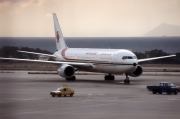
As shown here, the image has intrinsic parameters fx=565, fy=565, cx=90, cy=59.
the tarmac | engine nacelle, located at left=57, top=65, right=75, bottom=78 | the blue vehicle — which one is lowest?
the tarmac

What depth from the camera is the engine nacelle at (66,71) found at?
82.9 m

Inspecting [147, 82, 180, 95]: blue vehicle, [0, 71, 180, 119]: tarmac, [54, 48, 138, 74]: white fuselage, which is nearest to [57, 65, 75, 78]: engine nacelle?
[54, 48, 138, 74]: white fuselage

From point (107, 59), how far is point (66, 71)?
678 centimetres

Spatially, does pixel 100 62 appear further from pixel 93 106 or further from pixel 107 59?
pixel 93 106

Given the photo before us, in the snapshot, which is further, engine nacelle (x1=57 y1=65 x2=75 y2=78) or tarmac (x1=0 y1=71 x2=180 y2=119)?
engine nacelle (x1=57 y1=65 x2=75 y2=78)

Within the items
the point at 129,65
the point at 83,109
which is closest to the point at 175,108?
the point at 83,109

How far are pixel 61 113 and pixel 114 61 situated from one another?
40.3m

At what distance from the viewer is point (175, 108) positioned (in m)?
43.5

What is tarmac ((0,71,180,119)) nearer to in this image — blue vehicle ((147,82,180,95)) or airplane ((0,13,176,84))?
blue vehicle ((147,82,180,95))

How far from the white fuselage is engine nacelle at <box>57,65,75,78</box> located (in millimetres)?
2922

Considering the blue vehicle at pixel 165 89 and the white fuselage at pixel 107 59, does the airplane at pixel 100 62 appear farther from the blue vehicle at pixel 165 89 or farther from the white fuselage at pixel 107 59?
the blue vehicle at pixel 165 89

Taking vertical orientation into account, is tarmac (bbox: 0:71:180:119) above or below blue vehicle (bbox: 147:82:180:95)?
below

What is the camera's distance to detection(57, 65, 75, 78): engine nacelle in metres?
82.9

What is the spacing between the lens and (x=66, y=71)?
8338 centimetres
